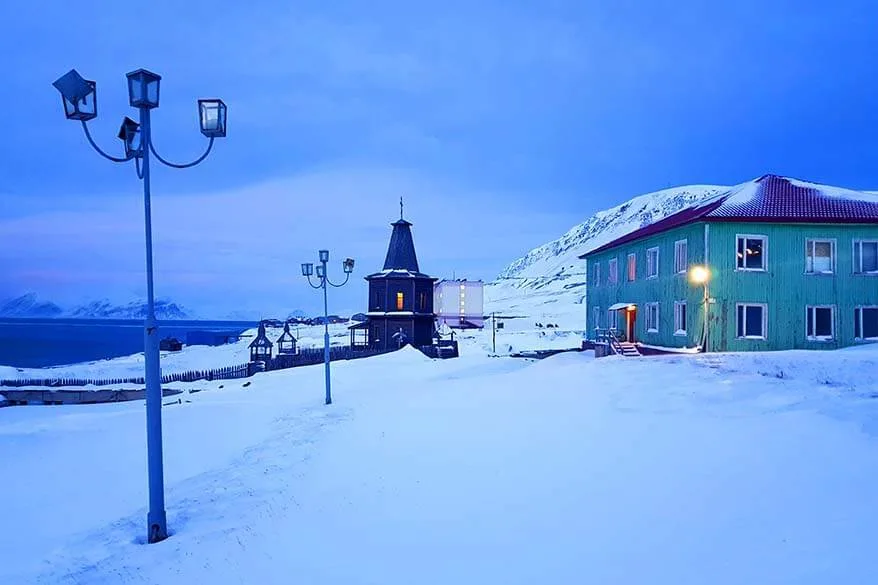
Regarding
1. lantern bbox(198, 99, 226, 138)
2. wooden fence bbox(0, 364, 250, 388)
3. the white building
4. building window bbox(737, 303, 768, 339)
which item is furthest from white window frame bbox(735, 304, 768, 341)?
the white building

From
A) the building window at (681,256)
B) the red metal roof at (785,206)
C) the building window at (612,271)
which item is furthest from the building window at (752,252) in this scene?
the building window at (612,271)

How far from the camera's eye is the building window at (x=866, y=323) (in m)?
25.8

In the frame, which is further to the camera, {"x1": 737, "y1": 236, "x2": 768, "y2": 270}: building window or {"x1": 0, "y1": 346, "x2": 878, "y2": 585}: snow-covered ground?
{"x1": 737, "y1": 236, "x2": 768, "y2": 270}: building window

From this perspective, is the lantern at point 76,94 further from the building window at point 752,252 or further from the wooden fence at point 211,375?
the wooden fence at point 211,375

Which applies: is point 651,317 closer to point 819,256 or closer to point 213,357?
point 819,256

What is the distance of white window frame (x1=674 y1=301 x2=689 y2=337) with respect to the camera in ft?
88.6

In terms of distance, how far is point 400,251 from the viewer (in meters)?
49.0

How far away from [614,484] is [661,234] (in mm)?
22674

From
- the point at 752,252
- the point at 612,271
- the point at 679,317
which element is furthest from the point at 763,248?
the point at 612,271

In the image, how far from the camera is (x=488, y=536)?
7.37 meters

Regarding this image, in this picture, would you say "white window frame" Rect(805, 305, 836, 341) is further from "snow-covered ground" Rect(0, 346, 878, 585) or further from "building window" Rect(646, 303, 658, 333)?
"snow-covered ground" Rect(0, 346, 878, 585)

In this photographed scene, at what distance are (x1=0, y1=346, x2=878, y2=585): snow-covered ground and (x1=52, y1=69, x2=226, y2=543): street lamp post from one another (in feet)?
2.27

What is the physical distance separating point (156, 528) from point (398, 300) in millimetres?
39600

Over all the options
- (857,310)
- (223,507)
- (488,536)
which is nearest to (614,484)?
(488,536)
